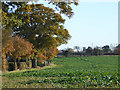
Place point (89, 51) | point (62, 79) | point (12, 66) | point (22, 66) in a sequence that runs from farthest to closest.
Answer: point (89, 51) < point (22, 66) < point (12, 66) < point (62, 79)

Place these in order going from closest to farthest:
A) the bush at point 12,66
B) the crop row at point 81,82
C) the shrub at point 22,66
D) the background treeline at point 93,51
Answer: the crop row at point 81,82 → the bush at point 12,66 → the shrub at point 22,66 → the background treeline at point 93,51

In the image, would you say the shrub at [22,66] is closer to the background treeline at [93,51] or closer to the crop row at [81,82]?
the crop row at [81,82]

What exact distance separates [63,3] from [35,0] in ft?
5.38

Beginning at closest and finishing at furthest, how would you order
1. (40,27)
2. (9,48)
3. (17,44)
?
1. (9,48)
2. (17,44)
3. (40,27)

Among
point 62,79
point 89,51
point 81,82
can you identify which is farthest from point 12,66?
point 89,51

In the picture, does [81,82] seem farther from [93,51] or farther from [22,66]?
[93,51]

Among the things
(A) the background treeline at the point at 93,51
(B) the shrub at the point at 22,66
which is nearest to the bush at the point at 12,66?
(B) the shrub at the point at 22,66

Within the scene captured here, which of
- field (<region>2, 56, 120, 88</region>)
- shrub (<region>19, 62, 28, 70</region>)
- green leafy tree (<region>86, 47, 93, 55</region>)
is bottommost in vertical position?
shrub (<region>19, 62, 28, 70</region>)

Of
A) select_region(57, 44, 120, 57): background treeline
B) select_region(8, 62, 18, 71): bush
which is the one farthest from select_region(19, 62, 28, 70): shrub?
select_region(57, 44, 120, 57): background treeline

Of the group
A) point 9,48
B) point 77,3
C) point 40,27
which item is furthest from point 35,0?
point 40,27

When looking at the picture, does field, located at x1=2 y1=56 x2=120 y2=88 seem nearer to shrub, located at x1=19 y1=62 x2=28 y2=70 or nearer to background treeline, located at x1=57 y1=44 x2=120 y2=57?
shrub, located at x1=19 y1=62 x2=28 y2=70

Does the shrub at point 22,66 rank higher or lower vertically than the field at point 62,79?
lower

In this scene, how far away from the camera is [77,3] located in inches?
404

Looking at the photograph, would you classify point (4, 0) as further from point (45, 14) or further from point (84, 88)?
point (45, 14)
